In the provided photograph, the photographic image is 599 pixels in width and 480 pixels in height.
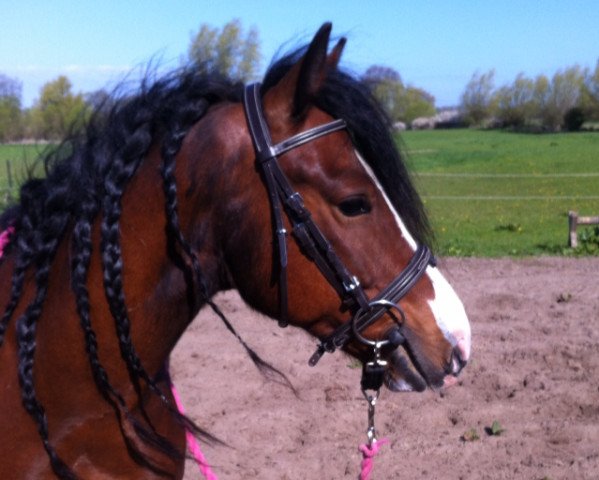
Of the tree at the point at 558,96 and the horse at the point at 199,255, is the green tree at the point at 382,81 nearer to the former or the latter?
the horse at the point at 199,255

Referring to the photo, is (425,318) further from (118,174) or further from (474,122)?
(474,122)

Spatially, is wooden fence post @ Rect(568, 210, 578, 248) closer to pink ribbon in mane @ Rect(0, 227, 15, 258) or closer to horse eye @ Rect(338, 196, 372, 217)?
horse eye @ Rect(338, 196, 372, 217)

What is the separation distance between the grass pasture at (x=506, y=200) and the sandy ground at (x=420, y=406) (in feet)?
4.25

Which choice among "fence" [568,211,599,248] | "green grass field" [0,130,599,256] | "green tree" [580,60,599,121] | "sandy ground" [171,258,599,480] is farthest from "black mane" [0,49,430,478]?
"green tree" [580,60,599,121]

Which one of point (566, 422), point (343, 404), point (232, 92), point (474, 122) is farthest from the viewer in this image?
point (474, 122)

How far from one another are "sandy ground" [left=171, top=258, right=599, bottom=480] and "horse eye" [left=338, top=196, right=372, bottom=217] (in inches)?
90.9

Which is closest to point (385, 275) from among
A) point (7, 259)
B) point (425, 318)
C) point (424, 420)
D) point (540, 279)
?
point (425, 318)

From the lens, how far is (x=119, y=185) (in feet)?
6.79

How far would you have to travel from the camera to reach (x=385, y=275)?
2111 mm

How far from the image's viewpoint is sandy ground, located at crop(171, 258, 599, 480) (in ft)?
15.2

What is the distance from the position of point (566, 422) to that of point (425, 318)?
11.3ft

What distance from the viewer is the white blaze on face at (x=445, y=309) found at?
2.11 meters

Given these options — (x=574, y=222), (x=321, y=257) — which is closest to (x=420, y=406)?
(x=321, y=257)

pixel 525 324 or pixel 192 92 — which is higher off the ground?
pixel 192 92
